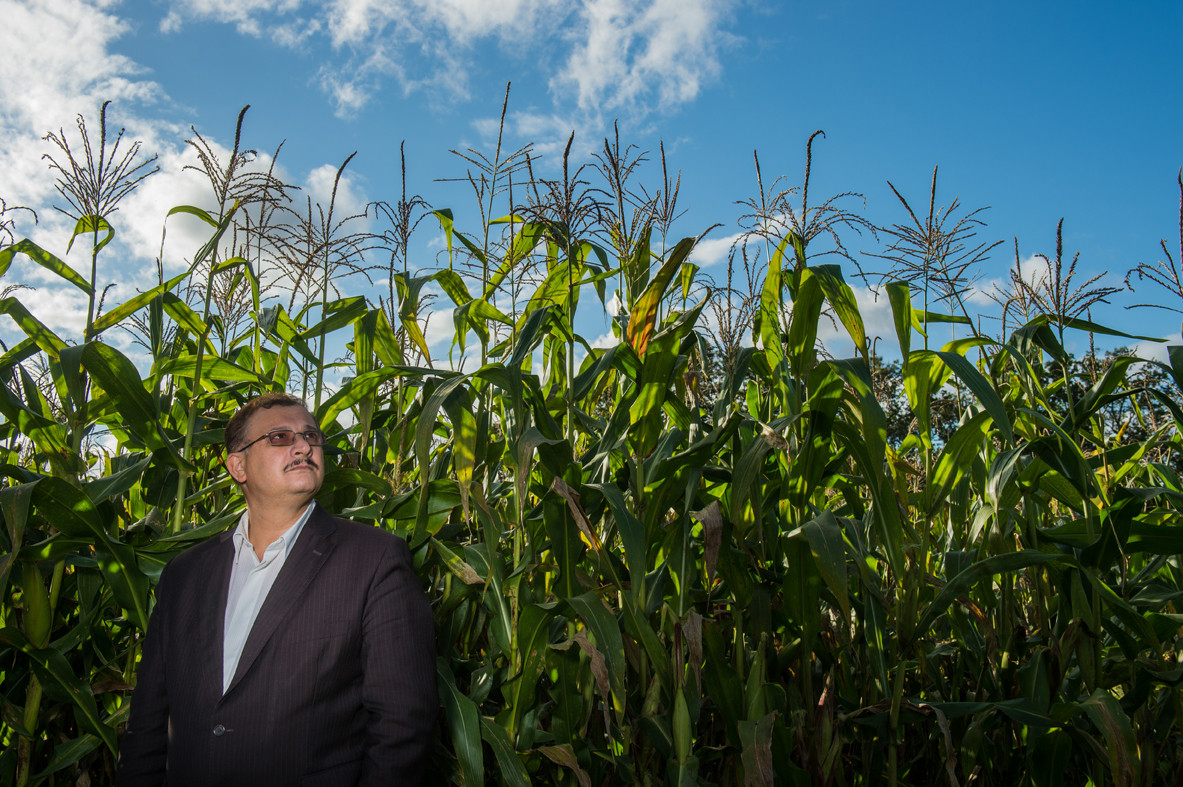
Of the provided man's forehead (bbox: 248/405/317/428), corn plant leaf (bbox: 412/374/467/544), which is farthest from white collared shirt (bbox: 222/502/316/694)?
corn plant leaf (bbox: 412/374/467/544)

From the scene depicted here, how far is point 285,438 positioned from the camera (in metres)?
2.22

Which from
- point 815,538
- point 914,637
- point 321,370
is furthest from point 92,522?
point 914,637

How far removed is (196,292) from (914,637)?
3123mm

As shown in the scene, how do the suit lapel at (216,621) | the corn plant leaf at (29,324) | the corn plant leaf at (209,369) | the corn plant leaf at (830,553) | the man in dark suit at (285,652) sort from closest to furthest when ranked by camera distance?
the corn plant leaf at (830,553)
the man in dark suit at (285,652)
the suit lapel at (216,621)
the corn plant leaf at (29,324)
the corn plant leaf at (209,369)

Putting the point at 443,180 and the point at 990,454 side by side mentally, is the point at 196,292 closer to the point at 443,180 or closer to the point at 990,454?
the point at 443,180

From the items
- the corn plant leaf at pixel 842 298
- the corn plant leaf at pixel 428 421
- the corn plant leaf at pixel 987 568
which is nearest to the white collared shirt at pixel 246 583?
the corn plant leaf at pixel 428 421

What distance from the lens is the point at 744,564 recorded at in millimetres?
2221

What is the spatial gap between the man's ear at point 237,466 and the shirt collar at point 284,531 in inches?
4.4

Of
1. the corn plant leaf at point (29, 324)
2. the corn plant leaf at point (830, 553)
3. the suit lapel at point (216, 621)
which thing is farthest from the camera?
the corn plant leaf at point (29, 324)

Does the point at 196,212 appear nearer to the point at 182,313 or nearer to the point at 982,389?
the point at 182,313

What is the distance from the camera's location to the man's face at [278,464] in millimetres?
2184

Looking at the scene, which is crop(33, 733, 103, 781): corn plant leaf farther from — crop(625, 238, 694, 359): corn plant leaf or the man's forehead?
crop(625, 238, 694, 359): corn plant leaf

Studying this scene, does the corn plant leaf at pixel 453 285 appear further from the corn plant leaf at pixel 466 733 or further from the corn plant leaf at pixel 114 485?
the corn plant leaf at pixel 466 733

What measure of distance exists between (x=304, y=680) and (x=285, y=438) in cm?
73
